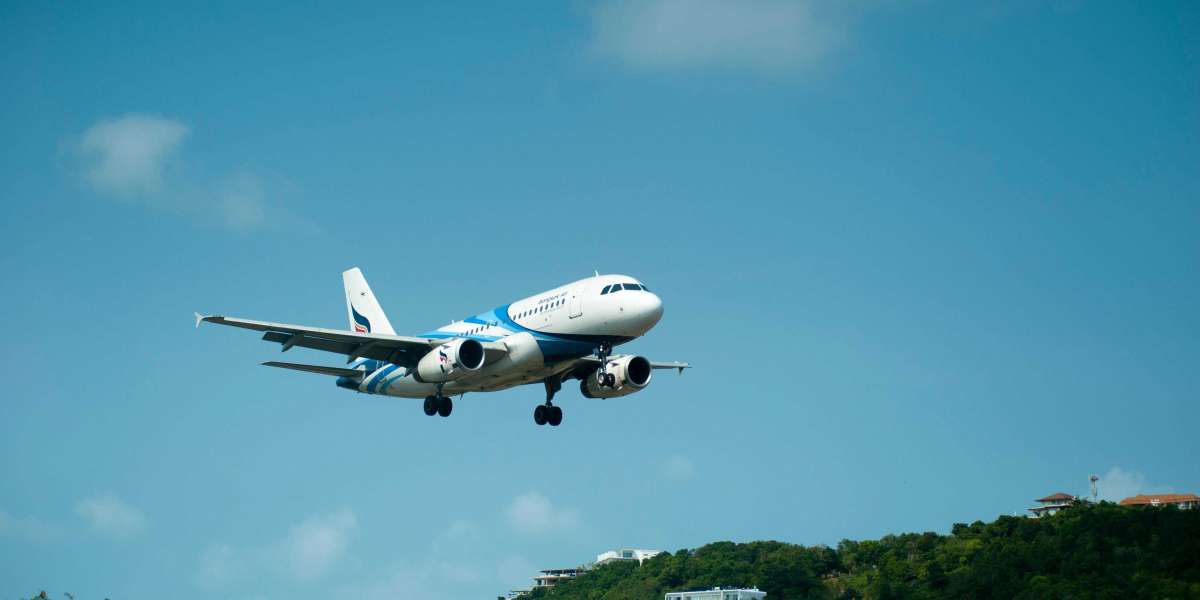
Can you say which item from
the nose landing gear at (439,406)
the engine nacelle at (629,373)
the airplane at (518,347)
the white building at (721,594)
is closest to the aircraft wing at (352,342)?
the airplane at (518,347)

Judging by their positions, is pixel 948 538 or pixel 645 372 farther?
pixel 948 538

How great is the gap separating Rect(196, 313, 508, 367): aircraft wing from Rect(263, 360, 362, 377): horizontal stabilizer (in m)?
2.38

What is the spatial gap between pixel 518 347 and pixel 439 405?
7837 millimetres

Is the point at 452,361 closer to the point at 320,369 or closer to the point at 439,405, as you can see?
the point at 439,405

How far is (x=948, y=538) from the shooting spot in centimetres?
13012

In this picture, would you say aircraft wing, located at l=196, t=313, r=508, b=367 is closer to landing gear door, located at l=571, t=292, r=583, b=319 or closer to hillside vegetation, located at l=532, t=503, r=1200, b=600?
landing gear door, located at l=571, t=292, r=583, b=319

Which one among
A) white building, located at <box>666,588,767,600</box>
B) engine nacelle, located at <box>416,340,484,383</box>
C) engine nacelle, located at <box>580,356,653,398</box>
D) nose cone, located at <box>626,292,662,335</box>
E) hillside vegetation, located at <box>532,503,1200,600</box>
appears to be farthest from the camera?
white building, located at <box>666,588,767,600</box>

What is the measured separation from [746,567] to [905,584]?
74.6 feet

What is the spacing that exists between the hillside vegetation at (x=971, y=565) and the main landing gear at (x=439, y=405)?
54307 mm

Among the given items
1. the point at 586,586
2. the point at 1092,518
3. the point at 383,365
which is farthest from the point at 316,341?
the point at 586,586

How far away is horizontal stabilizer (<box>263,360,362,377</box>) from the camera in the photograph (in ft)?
199

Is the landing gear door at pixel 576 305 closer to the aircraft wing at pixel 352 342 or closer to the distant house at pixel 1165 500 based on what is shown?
the aircraft wing at pixel 352 342

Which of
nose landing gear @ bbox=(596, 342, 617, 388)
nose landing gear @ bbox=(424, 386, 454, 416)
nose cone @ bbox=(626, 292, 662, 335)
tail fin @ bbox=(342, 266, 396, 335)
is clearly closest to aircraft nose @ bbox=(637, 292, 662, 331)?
nose cone @ bbox=(626, 292, 662, 335)

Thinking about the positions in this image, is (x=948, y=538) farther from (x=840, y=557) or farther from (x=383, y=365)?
(x=383, y=365)
